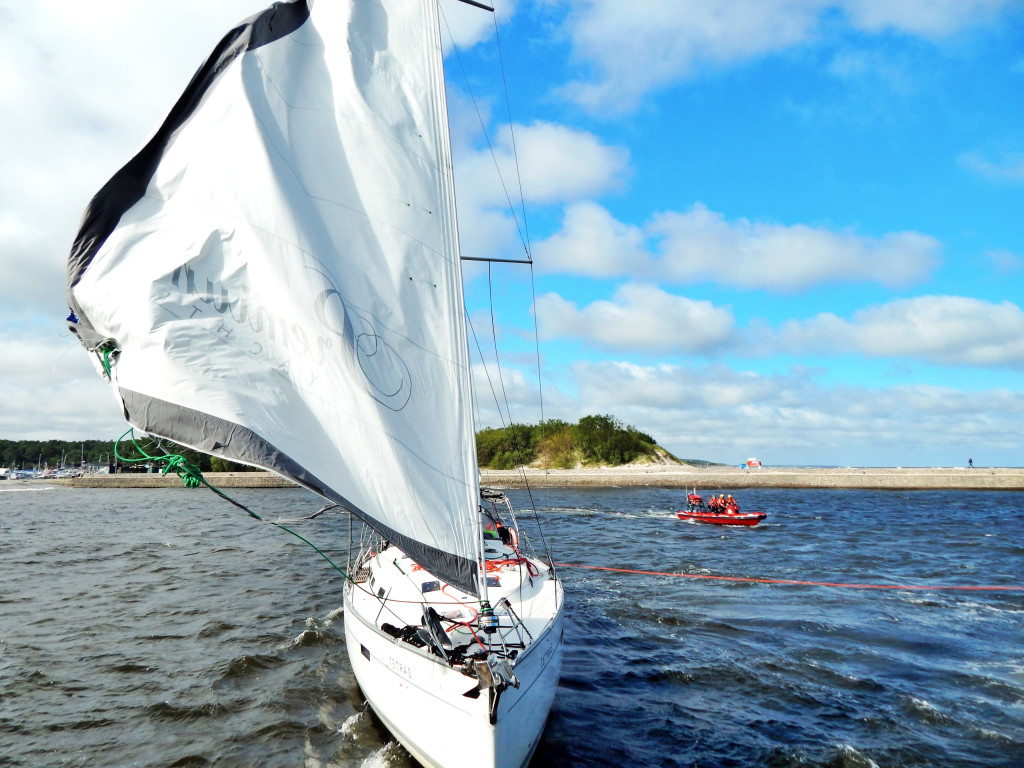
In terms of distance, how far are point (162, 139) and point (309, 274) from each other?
6.09ft

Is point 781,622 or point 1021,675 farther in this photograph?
point 781,622

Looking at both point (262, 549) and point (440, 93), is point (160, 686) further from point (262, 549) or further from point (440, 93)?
point (262, 549)

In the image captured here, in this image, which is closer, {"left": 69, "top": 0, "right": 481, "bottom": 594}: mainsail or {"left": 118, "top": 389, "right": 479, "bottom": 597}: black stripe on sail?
{"left": 118, "top": 389, "right": 479, "bottom": 597}: black stripe on sail

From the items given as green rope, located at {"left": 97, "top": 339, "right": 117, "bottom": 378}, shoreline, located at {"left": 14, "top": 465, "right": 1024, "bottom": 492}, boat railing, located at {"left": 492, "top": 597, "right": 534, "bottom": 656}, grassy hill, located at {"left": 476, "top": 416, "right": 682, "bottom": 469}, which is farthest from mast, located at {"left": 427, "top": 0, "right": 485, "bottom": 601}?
grassy hill, located at {"left": 476, "top": 416, "right": 682, "bottom": 469}

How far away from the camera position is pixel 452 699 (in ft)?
20.4

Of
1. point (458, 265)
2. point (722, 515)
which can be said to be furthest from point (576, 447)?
point (458, 265)

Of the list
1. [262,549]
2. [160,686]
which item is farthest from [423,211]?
[262,549]

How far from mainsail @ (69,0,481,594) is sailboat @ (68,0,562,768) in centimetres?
2

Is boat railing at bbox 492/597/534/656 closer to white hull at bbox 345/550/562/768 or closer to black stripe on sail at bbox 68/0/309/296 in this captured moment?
white hull at bbox 345/550/562/768

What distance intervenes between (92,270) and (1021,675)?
15363 millimetres

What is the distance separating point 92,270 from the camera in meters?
5.51

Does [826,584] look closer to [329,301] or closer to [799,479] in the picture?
[329,301]

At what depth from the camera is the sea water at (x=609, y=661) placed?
8.57 meters

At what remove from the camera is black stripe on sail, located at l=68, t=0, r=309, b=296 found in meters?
5.52
